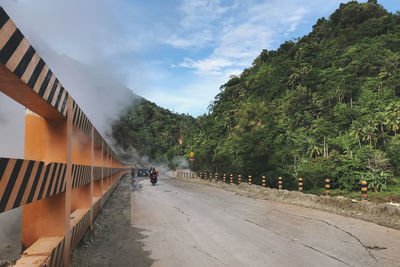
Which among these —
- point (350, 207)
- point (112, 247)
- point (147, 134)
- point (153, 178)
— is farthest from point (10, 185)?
point (147, 134)

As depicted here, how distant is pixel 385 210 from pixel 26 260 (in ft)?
30.2

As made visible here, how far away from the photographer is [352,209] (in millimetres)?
9477

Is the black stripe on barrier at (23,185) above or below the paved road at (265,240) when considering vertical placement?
above

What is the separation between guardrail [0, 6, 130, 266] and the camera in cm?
216

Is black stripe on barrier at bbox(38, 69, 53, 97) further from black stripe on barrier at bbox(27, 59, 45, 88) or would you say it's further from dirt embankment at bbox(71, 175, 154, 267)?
dirt embankment at bbox(71, 175, 154, 267)

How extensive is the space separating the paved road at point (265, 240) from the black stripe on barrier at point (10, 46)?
12.1ft

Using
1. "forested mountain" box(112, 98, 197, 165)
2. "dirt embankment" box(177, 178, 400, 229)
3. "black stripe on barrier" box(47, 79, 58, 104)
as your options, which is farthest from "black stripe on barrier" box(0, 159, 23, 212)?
"forested mountain" box(112, 98, 197, 165)

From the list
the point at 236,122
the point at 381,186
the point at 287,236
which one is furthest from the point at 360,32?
the point at 287,236

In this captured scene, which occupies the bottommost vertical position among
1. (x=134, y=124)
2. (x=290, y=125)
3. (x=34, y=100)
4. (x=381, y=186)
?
(x=381, y=186)

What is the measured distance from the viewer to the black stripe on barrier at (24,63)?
2.23 meters

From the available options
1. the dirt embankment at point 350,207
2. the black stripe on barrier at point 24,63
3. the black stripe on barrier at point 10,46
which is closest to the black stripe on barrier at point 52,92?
the black stripe on barrier at point 24,63

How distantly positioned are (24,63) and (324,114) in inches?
2135

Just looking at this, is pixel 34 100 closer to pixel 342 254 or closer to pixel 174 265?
pixel 174 265

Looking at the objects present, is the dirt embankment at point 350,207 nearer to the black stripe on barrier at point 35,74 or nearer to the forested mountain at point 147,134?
the black stripe on barrier at point 35,74
